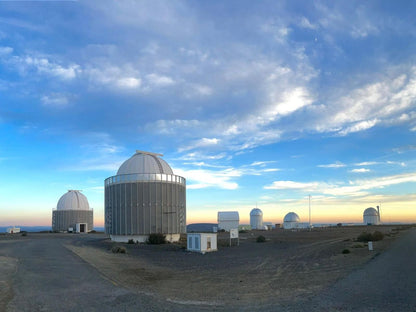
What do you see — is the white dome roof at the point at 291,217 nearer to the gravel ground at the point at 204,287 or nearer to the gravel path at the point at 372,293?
the gravel ground at the point at 204,287

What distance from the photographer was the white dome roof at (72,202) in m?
76.2

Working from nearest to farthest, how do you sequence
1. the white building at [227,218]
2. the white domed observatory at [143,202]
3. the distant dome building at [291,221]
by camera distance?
the white domed observatory at [143,202] → the white building at [227,218] → the distant dome building at [291,221]

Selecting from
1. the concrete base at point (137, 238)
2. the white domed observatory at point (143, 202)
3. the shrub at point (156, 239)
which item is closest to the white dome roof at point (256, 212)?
the white domed observatory at point (143, 202)

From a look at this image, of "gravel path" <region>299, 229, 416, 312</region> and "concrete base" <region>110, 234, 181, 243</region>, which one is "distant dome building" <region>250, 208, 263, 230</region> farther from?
"gravel path" <region>299, 229, 416, 312</region>

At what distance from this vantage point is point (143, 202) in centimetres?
3891

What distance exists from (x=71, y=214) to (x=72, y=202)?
2537mm

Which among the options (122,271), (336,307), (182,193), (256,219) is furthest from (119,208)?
(256,219)

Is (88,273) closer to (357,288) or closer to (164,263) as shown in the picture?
(164,263)

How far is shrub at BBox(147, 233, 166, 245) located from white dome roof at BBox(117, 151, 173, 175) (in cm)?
751

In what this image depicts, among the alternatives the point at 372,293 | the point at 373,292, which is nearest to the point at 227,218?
the point at 373,292

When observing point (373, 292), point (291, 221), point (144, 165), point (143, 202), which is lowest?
point (291, 221)

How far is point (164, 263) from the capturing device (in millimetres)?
21344

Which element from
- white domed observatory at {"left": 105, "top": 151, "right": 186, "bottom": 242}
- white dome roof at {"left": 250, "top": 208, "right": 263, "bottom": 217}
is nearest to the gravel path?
white domed observatory at {"left": 105, "top": 151, "right": 186, "bottom": 242}

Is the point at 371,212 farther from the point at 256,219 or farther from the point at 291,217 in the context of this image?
the point at 256,219
